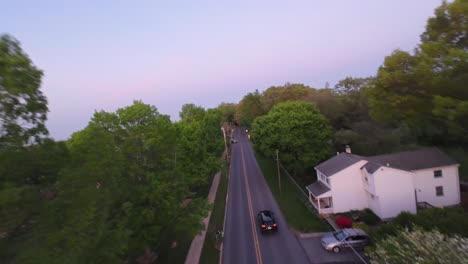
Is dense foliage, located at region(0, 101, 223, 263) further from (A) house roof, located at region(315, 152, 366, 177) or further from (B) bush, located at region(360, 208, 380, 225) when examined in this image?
(B) bush, located at region(360, 208, 380, 225)

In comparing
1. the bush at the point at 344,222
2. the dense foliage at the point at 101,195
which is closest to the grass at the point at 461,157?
the bush at the point at 344,222

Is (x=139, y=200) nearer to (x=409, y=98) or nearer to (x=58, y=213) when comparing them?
(x=58, y=213)

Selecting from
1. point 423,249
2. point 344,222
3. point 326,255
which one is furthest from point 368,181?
point 423,249

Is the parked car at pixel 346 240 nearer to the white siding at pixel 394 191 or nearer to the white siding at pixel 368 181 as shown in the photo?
the white siding at pixel 394 191

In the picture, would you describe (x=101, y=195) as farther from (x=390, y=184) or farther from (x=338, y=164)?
(x=338, y=164)

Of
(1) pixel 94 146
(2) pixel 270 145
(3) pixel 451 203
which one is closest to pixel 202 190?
(2) pixel 270 145

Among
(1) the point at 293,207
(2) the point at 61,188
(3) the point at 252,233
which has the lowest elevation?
(3) the point at 252,233
